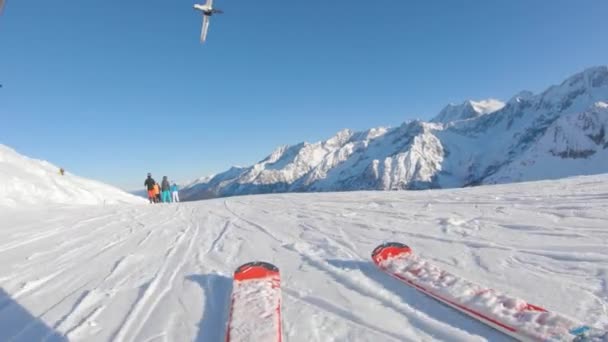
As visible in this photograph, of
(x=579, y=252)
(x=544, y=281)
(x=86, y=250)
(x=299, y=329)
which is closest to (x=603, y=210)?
(x=579, y=252)

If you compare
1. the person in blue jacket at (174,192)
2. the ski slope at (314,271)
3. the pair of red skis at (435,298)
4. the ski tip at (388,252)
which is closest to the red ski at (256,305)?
the pair of red skis at (435,298)

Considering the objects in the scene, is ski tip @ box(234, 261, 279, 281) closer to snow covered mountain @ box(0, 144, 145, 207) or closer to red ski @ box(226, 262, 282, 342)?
red ski @ box(226, 262, 282, 342)

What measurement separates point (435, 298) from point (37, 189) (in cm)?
3128

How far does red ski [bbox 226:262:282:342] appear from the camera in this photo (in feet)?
12.3

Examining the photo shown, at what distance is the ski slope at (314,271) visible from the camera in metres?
4.08

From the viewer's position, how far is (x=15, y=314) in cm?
486

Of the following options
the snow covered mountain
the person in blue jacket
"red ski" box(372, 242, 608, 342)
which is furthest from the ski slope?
the person in blue jacket

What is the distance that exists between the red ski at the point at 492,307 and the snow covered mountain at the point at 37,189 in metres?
25.3

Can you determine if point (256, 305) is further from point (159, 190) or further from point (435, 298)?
point (159, 190)

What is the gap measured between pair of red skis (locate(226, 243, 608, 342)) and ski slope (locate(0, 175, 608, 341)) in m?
0.16

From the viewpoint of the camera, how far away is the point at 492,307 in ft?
12.7

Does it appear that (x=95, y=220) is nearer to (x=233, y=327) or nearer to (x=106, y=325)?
(x=106, y=325)

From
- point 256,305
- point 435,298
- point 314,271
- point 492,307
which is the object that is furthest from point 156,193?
point 492,307

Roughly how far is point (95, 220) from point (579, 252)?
51.6 ft
